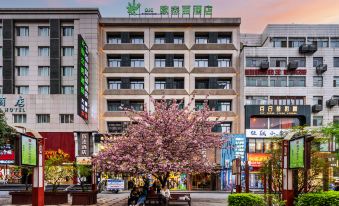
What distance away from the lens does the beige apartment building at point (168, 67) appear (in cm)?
5981

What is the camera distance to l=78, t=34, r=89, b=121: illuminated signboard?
52.8 m

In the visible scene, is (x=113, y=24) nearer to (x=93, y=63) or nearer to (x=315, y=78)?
(x=93, y=63)

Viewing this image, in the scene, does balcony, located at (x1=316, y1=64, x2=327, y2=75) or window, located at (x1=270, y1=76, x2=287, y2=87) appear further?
window, located at (x1=270, y1=76, x2=287, y2=87)

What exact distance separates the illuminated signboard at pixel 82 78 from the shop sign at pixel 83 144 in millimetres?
2489

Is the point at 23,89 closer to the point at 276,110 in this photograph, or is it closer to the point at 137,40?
the point at 137,40

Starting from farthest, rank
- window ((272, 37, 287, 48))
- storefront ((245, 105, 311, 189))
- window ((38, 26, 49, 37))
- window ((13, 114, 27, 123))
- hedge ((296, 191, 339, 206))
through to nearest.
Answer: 1. window ((272, 37, 287, 48))
2. window ((38, 26, 49, 37))
3. window ((13, 114, 27, 123))
4. storefront ((245, 105, 311, 189))
5. hedge ((296, 191, 339, 206))

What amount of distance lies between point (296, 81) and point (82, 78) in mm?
25691

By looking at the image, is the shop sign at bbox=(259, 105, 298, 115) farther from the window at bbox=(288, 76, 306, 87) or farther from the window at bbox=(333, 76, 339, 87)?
the window at bbox=(333, 76, 339, 87)

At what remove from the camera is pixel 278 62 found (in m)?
59.1

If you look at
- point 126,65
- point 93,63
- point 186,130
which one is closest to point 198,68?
point 126,65

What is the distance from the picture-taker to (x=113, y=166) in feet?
108

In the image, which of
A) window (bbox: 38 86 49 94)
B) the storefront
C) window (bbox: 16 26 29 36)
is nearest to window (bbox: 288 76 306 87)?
the storefront

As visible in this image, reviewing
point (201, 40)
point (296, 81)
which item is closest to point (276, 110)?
point (296, 81)

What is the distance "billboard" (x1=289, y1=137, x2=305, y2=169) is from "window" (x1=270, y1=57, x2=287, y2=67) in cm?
4317
